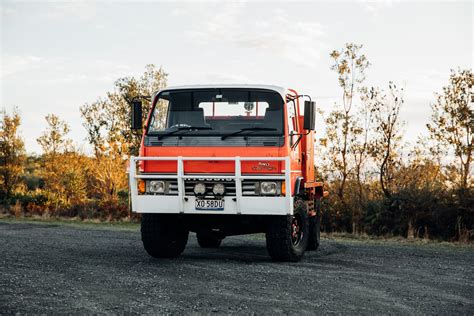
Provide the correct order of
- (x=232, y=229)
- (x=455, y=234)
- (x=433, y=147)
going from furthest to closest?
(x=433, y=147) → (x=455, y=234) → (x=232, y=229)

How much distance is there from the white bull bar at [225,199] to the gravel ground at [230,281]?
2.82 ft

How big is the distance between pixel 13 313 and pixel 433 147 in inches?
737

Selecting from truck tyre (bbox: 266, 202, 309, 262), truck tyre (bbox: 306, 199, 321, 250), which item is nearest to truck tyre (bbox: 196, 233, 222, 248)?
truck tyre (bbox: 306, 199, 321, 250)

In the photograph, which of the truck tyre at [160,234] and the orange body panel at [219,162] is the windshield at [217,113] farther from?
the truck tyre at [160,234]

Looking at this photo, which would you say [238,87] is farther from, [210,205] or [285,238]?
[285,238]

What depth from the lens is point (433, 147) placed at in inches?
885

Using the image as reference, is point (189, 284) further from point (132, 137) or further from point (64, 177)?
point (64, 177)

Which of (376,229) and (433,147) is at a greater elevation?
(433,147)

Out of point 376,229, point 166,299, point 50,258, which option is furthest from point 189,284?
point 376,229

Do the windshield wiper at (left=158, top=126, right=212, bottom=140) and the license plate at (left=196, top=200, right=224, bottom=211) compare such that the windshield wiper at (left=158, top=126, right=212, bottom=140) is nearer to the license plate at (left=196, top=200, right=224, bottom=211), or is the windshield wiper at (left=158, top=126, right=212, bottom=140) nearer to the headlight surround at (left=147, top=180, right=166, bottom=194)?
the headlight surround at (left=147, top=180, right=166, bottom=194)

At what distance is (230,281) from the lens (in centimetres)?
819

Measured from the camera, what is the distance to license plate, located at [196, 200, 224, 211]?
31.1 feet

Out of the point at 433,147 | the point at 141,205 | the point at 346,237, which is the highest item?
the point at 433,147

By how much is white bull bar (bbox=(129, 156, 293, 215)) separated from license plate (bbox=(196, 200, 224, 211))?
0.04 metres
